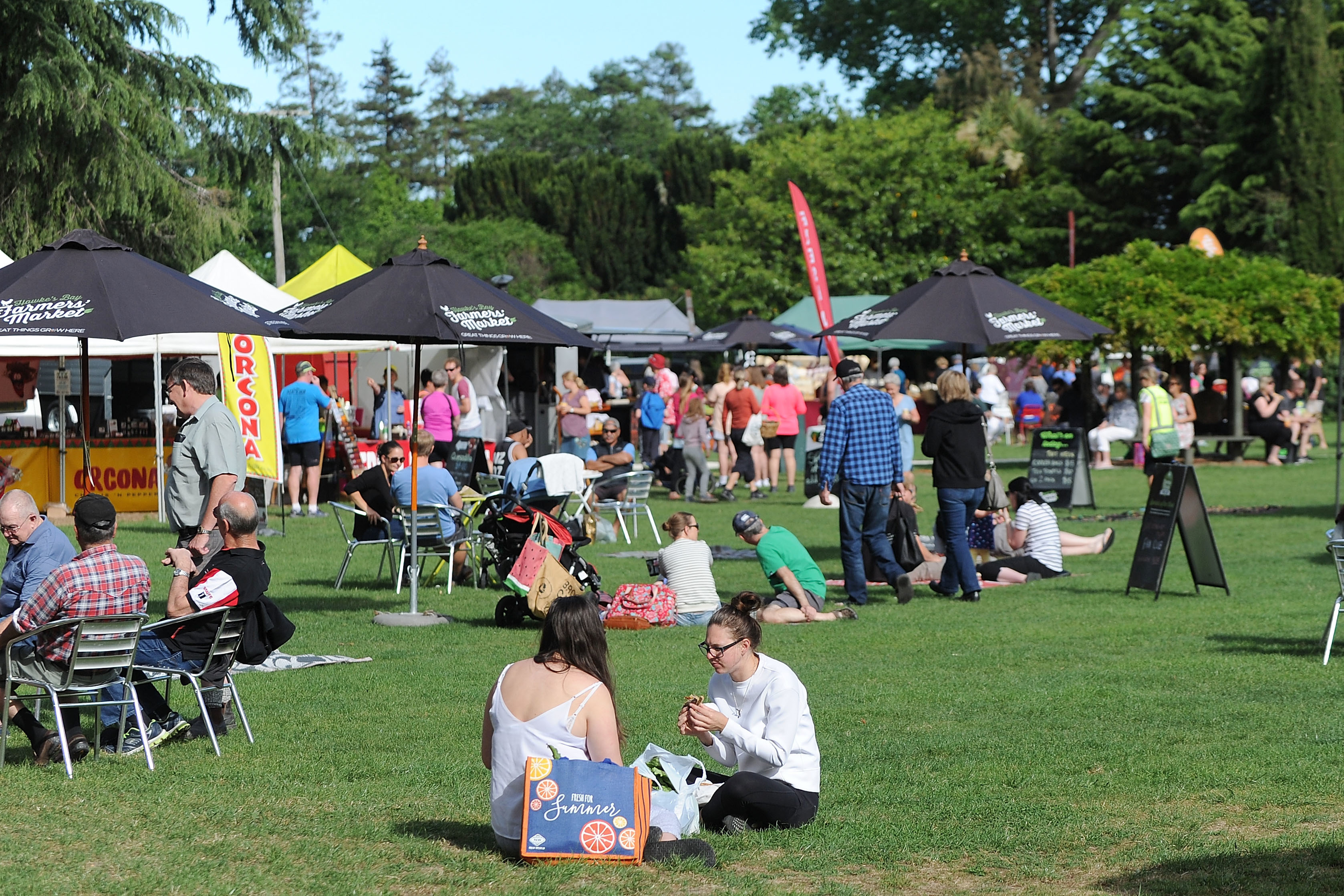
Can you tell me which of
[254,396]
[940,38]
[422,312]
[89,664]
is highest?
[940,38]

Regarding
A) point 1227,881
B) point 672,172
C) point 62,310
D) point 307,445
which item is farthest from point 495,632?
point 672,172

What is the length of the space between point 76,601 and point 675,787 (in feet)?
9.41

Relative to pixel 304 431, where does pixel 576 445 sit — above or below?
below

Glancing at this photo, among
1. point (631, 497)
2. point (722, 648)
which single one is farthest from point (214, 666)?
point (631, 497)

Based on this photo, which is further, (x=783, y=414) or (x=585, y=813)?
(x=783, y=414)

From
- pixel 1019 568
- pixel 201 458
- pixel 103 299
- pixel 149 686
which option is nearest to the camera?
pixel 149 686

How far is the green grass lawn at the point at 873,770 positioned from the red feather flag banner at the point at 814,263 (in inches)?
386

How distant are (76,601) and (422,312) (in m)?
4.03

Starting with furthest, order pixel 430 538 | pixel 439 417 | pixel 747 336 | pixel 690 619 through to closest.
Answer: pixel 747 336 → pixel 439 417 → pixel 430 538 → pixel 690 619

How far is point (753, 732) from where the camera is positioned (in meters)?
5.70

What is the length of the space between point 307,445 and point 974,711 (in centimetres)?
1216

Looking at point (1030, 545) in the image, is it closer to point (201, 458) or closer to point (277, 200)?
point (201, 458)

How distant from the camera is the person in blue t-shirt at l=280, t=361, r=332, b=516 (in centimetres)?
1812

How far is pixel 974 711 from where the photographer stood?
313 inches
